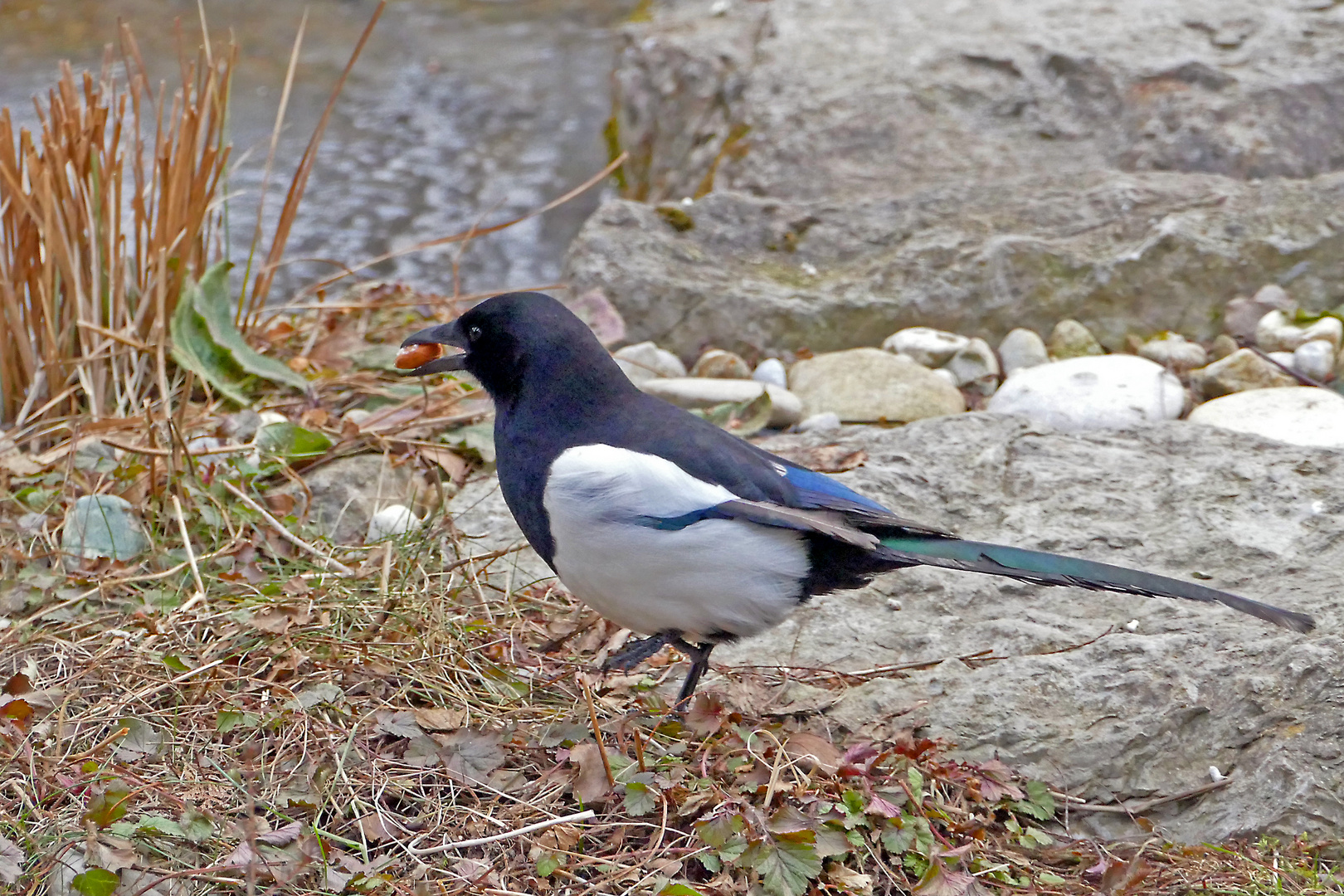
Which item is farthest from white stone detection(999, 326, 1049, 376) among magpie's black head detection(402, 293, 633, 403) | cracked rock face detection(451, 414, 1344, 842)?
magpie's black head detection(402, 293, 633, 403)

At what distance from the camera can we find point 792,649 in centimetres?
268

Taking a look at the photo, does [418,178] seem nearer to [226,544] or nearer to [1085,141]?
[1085,141]

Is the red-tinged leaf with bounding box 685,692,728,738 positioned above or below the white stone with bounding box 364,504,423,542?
above

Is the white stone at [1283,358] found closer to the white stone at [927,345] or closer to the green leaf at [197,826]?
the white stone at [927,345]

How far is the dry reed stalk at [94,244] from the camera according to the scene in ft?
10.8

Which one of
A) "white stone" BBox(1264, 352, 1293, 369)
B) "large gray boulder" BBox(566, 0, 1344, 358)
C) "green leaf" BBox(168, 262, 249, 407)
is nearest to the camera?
"green leaf" BBox(168, 262, 249, 407)

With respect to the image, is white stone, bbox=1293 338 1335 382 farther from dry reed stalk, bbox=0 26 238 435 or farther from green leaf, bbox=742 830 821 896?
Result: dry reed stalk, bbox=0 26 238 435

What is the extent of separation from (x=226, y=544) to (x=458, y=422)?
2.49ft

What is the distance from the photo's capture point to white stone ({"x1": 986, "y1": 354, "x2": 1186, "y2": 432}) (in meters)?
3.57

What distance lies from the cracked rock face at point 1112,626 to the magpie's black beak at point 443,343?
1.59ft

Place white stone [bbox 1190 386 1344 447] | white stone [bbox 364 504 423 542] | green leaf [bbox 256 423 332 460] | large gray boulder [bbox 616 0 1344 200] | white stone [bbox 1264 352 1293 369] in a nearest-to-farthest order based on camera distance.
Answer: white stone [bbox 364 504 423 542] → green leaf [bbox 256 423 332 460] → white stone [bbox 1190 386 1344 447] → white stone [bbox 1264 352 1293 369] → large gray boulder [bbox 616 0 1344 200]

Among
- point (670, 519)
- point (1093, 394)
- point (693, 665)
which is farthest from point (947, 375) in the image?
point (670, 519)

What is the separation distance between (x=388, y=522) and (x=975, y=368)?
6.23 ft

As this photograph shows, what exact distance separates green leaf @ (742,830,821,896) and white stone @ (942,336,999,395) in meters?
2.24
